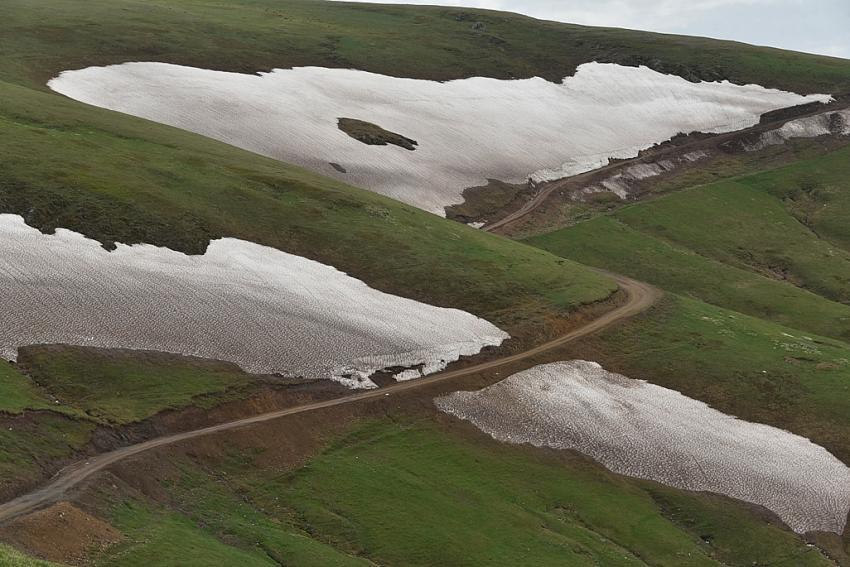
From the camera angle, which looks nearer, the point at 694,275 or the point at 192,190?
the point at 192,190

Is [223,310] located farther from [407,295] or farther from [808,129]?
[808,129]

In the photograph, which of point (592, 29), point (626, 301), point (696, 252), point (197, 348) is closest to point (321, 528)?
point (197, 348)

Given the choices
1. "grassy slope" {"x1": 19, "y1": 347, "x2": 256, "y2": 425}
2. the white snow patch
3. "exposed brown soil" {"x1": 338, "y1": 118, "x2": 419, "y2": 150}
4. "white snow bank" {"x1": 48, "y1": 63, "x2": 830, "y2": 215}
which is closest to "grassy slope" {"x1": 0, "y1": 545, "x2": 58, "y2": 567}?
"grassy slope" {"x1": 19, "y1": 347, "x2": 256, "y2": 425}

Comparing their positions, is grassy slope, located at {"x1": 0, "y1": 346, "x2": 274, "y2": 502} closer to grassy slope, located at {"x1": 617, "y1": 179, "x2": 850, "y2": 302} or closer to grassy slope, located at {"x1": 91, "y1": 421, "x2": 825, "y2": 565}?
grassy slope, located at {"x1": 91, "y1": 421, "x2": 825, "y2": 565}

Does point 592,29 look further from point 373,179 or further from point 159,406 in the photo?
point 159,406

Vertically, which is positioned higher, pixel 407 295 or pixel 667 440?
pixel 407 295

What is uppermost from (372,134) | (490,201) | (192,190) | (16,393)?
(372,134)

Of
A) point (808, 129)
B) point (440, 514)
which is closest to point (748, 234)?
point (808, 129)

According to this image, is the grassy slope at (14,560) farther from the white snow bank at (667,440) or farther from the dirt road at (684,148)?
the dirt road at (684,148)
